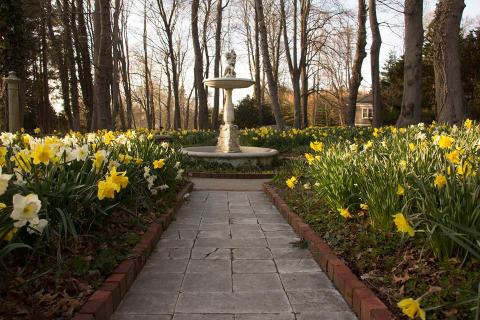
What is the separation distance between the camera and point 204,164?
33.7ft

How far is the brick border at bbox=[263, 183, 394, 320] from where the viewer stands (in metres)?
2.54

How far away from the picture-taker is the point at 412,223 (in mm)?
2887

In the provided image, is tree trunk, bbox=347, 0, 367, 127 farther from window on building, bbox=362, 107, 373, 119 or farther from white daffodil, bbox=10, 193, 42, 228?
window on building, bbox=362, 107, 373, 119

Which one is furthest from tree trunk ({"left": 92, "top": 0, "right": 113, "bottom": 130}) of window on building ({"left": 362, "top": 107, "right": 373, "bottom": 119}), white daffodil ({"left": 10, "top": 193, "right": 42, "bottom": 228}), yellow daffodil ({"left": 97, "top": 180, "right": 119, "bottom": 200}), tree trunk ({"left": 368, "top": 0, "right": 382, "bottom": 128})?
window on building ({"left": 362, "top": 107, "right": 373, "bottom": 119})

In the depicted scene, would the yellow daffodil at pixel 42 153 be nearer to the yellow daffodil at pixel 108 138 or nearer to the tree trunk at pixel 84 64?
the yellow daffodil at pixel 108 138

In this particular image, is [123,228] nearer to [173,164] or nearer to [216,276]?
[216,276]

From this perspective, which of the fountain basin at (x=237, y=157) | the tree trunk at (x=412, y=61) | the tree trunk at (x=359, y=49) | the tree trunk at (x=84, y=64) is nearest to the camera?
the fountain basin at (x=237, y=157)

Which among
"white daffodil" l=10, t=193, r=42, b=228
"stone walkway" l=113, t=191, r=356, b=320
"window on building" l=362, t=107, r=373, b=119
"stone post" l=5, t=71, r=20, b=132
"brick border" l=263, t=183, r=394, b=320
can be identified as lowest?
"stone walkway" l=113, t=191, r=356, b=320

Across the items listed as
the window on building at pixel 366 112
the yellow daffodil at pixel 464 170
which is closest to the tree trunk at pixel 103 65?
the yellow daffodil at pixel 464 170

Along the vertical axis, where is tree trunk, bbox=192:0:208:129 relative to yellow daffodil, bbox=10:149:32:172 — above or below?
above

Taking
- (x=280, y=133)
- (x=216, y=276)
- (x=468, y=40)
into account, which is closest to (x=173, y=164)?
(x=216, y=276)

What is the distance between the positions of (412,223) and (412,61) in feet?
32.9

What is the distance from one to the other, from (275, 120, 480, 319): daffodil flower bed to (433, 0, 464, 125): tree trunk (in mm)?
6655

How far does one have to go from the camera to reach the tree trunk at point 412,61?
11.6 meters
